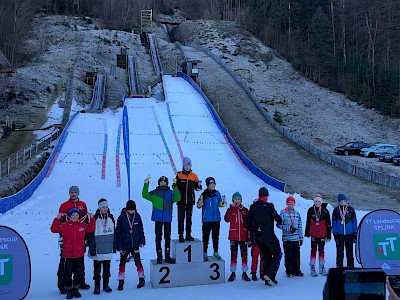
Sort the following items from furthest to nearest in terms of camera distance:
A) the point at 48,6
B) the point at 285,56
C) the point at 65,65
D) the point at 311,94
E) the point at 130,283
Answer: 1. the point at 48,6
2. the point at 285,56
3. the point at 311,94
4. the point at 65,65
5. the point at 130,283

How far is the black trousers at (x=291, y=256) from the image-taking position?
7.58 meters

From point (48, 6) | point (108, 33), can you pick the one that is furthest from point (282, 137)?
point (48, 6)

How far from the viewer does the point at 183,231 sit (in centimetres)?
741

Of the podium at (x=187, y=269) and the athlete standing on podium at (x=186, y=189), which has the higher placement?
the athlete standing on podium at (x=186, y=189)

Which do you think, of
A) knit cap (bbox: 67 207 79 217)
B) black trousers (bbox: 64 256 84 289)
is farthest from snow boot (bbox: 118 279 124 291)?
knit cap (bbox: 67 207 79 217)

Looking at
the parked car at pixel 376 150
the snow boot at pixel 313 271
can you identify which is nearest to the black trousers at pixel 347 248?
the snow boot at pixel 313 271

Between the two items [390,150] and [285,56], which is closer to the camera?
[390,150]

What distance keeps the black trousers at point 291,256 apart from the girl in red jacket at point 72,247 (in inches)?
128

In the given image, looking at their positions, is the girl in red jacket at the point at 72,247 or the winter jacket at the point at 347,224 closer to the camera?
the girl in red jacket at the point at 72,247

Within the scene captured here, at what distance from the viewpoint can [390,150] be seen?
89.5 ft

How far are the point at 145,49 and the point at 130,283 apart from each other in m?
44.2

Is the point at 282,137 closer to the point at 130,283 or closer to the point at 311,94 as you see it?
the point at 311,94

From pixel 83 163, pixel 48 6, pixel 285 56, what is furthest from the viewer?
pixel 48 6

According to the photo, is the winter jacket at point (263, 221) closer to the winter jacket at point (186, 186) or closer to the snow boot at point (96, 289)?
the winter jacket at point (186, 186)
